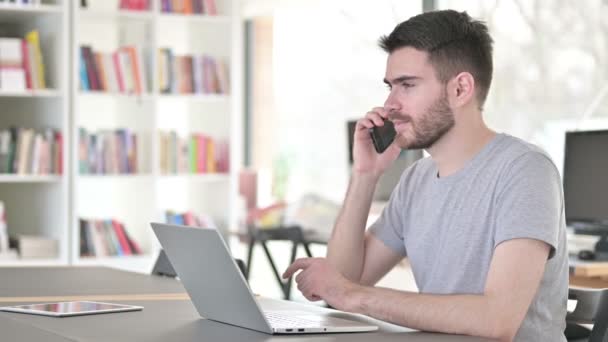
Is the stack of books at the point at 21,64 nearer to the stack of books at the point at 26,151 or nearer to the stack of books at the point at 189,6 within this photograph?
the stack of books at the point at 26,151

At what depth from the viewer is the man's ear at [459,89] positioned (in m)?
2.38

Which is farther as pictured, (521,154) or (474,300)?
(521,154)

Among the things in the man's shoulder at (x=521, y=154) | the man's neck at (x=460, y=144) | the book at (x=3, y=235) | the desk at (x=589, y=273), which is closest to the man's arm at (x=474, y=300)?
the man's shoulder at (x=521, y=154)

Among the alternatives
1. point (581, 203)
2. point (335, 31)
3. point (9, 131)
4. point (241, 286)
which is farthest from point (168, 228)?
point (335, 31)

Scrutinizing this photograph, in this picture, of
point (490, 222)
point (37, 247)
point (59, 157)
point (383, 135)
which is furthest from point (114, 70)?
point (490, 222)

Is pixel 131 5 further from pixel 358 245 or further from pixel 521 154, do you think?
pixel 521 154

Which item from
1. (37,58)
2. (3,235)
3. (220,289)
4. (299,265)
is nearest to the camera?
(220,289)

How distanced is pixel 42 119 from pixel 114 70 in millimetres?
482

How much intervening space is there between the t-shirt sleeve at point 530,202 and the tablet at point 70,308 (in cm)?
79

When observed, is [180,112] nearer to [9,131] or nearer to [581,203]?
[9,131]

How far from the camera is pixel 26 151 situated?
525cm

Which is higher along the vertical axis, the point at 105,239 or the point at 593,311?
the point at 593,311

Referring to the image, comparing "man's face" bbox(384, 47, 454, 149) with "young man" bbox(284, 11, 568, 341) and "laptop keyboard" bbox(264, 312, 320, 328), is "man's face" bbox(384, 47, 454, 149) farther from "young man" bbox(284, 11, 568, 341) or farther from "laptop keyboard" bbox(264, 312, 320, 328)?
"laptop keyboard" bbox(264, 312, 320, 328)

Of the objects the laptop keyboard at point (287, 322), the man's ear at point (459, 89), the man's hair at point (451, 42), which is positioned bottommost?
the laptop keyboard at point (287, 322)
